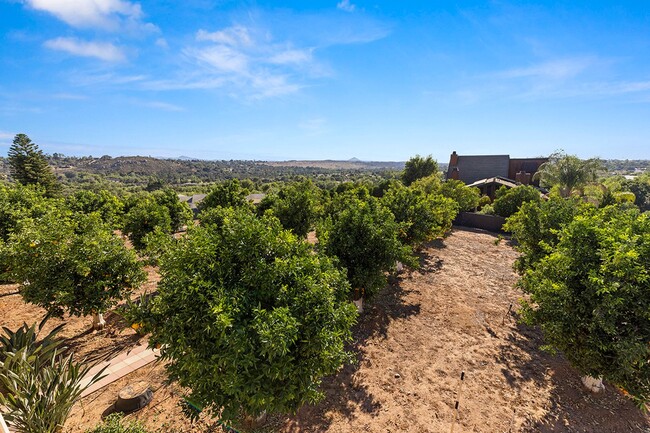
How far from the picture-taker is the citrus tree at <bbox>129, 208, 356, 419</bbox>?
17.1ft

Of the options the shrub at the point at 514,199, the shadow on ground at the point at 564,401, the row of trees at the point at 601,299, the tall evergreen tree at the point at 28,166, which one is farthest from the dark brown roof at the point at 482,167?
the tall evergreen tree at the point at 28,166

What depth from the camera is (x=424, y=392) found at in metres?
8.50

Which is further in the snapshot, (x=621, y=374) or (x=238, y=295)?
(x=621, y=374)

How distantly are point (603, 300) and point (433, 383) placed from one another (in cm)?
→ 493

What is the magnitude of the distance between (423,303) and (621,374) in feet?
24.5

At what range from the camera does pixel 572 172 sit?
105 feet

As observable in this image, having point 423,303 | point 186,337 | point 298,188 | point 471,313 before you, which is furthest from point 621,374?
point 298,188

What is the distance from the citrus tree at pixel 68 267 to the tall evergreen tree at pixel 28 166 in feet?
155

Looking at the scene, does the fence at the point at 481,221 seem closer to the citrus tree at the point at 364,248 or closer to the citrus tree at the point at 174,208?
the citrus tree at the point at 364,248

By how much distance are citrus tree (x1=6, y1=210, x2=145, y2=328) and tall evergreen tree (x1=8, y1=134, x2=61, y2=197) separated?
47.2 meters

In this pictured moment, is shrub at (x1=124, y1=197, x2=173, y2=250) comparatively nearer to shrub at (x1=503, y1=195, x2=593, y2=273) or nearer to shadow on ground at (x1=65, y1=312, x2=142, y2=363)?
shadow on ground at (x1=65, y1=312, x2=142, y2=363)

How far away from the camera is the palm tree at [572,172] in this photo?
31.8 m

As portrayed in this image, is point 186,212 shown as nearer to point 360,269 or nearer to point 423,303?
point 360,269

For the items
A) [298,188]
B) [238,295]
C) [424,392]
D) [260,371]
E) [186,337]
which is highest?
[298,188]
